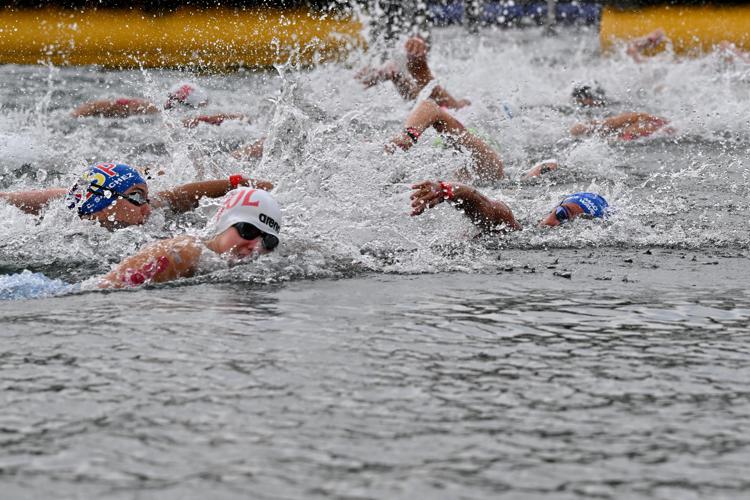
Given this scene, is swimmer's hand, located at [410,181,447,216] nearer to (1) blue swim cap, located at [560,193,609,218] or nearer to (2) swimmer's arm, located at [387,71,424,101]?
(1) blue swim cap, located at [560,193,609,218]

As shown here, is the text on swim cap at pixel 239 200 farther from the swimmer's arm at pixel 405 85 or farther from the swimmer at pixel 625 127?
the swimmer at pixel 625 127

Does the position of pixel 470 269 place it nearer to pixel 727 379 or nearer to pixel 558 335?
pixel 558 335

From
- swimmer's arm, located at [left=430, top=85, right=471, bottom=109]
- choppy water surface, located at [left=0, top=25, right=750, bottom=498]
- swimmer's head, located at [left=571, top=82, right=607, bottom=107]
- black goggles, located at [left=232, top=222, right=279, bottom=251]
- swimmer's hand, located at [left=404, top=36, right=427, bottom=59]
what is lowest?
choppy water surface, located at [left=0, top=25, right=750, bottom=498]

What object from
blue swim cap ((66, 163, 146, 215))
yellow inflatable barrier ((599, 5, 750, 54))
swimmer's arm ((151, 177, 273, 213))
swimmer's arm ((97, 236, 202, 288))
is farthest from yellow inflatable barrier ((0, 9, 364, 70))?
swimmer's arm ((97, 236, 202, 288))

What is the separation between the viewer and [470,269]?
7086 mm

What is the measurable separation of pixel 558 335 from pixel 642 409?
1.08 meters

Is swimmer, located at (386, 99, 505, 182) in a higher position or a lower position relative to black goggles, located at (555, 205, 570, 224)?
higher

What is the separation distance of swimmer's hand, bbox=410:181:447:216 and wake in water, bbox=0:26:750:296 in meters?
0.40

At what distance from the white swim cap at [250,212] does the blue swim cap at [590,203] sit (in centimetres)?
261

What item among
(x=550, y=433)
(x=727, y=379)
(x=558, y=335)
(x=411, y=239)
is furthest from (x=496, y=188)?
(x=550, y=433)

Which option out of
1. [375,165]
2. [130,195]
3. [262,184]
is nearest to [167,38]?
[375,165]

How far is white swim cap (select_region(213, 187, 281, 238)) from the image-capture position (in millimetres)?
6824

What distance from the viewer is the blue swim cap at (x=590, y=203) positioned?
861 centimetres

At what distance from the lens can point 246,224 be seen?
6.82 metres
